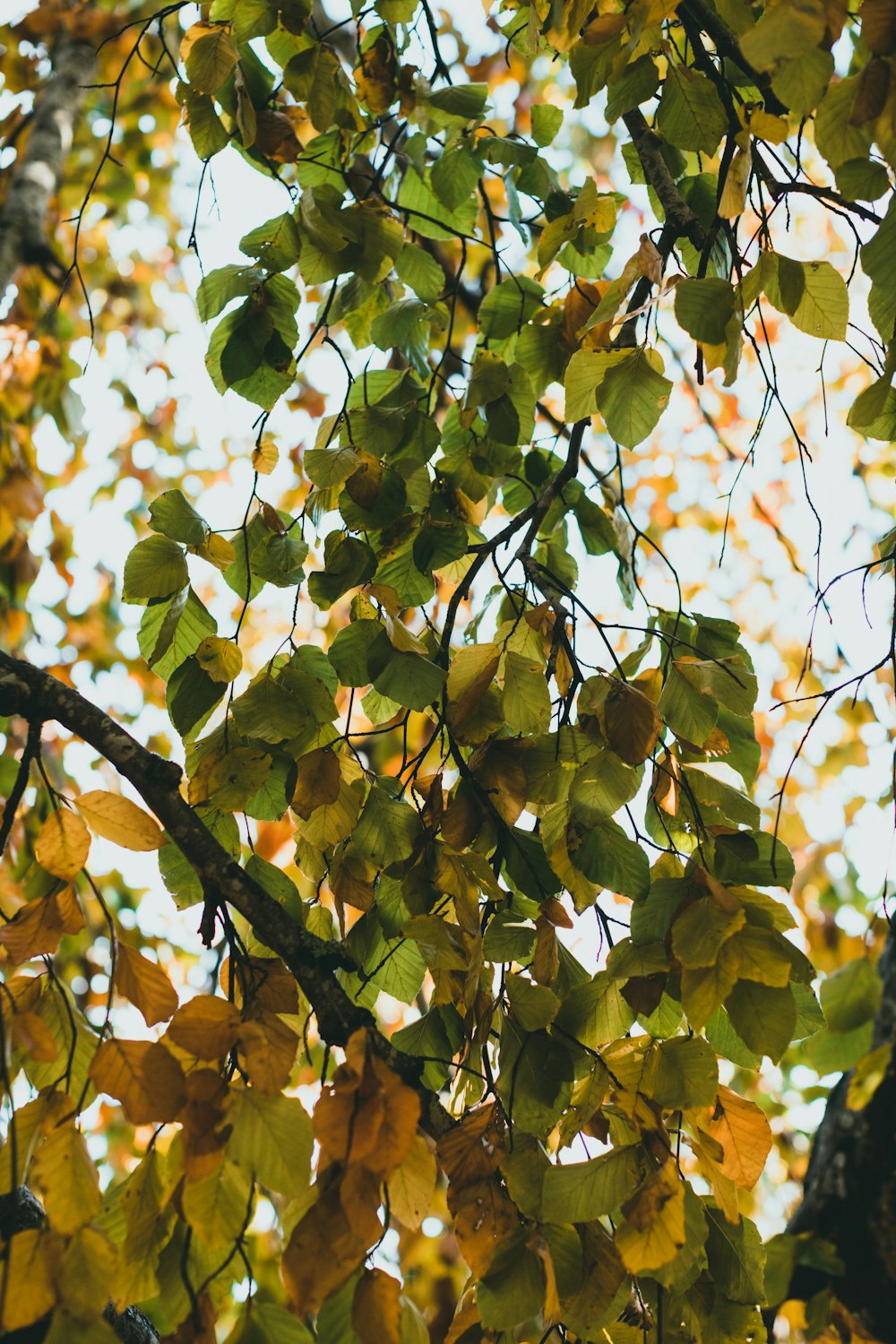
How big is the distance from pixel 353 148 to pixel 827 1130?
63.0 inches

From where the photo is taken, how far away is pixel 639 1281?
70cm

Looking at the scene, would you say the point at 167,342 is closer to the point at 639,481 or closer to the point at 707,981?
the point at 639,481

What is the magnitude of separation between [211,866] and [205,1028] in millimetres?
181

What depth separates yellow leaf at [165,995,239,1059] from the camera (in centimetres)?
57

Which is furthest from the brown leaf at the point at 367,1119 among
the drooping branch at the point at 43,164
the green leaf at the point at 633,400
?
the drooping branch at the point at 43,164

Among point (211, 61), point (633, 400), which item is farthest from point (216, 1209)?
point (211, 61)

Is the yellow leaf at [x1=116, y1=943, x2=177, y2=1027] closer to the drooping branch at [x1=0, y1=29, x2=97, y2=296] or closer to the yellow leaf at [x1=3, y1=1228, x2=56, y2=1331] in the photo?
the yellow leaf at [x1=3, y1=1228, x2=56, y2=1331]

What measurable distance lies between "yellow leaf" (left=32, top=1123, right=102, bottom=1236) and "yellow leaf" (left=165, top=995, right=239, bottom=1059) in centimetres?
7

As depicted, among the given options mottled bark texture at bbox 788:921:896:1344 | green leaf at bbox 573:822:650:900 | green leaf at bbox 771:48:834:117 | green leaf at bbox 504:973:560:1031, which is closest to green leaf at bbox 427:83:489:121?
green leaf at bbox 771:48:834:117

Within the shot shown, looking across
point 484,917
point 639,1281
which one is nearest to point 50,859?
point 484,917

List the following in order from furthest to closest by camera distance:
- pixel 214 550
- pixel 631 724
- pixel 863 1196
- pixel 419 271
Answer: pixel 863 1196
pixel 419 271
pixel 214 550
pixel 631 724

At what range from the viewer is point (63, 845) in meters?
0.62

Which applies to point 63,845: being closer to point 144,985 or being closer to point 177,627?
point 144,985

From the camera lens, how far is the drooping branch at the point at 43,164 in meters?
2.30
